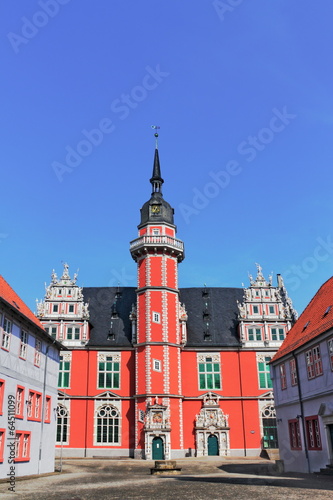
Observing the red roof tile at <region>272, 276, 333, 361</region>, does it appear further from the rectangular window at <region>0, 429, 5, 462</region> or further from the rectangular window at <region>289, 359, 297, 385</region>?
the rectangular window at <region>0, 429, 5, 462</region>

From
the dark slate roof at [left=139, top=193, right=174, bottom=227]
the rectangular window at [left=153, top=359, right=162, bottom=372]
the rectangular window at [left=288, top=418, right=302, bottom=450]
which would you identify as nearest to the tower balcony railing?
the dark slate roof at [left=139, top=193, right=174, bottom=227]

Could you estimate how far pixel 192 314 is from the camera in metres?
50.9

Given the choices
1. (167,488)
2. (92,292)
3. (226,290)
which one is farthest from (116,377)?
(167,488)

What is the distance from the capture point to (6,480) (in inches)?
868

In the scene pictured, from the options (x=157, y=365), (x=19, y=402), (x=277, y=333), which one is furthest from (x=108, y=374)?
(x=19, y=402)

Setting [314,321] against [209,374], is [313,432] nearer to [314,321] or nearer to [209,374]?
[314,321]

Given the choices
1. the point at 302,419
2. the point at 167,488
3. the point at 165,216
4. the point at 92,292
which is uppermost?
the point at 165,216

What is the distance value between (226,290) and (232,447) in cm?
1676

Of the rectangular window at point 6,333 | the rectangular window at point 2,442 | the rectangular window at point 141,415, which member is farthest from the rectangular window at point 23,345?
the rectangular window at point 141,415

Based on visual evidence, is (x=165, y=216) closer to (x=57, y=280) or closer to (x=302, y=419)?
(x=57, y=280)

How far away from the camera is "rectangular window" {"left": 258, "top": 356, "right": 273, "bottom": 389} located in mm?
45875

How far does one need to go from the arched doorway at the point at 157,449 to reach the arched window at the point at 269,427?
9618 millimetres

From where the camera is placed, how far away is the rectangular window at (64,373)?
149 feet

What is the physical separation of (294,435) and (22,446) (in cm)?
1567
